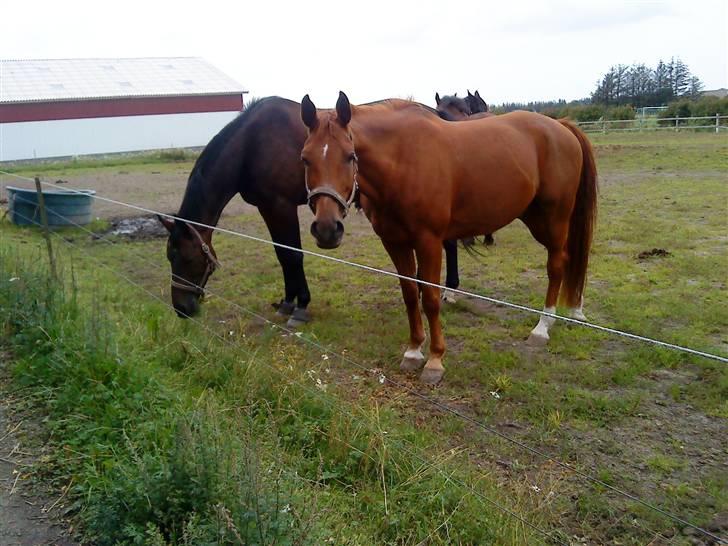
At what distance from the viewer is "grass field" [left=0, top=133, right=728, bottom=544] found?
2.23 m

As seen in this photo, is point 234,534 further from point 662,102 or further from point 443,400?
point 662,102

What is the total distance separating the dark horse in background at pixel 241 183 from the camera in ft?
16.7

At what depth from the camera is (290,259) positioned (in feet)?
18.0

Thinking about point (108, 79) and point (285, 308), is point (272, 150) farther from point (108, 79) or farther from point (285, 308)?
point (108, 79)

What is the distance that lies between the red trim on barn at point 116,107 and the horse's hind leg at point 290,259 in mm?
35989

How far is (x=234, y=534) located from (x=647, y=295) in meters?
4.87

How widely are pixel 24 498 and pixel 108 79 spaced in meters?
42.2

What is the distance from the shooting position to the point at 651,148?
19.4 m

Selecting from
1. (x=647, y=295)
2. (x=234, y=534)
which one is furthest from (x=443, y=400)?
(x=647, y=295)

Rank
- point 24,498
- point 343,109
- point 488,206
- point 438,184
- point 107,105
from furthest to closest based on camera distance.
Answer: point 107,105 < point 488,206 < point 438,184 < point 343,109 < point 24,498

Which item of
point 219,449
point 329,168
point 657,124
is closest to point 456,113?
point 329,168

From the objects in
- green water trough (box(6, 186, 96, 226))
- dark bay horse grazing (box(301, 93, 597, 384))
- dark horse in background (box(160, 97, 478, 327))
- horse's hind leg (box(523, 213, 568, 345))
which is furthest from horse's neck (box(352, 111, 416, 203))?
green water trough (box(6, 186, 96, 226))

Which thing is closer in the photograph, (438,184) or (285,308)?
(438,184)

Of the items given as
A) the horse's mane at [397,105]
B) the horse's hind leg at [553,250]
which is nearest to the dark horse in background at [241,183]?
the horse's mane at [397,105]
